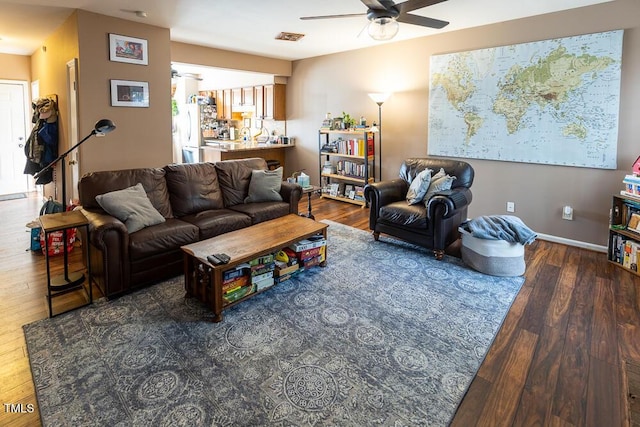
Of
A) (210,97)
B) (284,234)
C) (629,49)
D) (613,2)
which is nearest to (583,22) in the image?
(613,2)

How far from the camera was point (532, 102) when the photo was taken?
14.0ft

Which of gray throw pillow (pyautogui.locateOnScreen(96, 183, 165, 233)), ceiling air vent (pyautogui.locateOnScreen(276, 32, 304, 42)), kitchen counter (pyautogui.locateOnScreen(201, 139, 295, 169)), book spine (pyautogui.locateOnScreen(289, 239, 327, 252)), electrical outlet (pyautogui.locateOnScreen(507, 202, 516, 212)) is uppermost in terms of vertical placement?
ceiling air vent (pyautogui.locateOnScreen(276, 32, 304, 42))

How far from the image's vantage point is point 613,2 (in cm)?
368

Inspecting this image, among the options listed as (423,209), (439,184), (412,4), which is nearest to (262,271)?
(423,209)

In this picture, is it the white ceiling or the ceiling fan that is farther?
the white ceiling

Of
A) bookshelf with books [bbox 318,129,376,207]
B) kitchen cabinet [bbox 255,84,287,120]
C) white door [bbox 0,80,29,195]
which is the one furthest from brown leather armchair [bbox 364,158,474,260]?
white door [bbox 0,80,29,195]

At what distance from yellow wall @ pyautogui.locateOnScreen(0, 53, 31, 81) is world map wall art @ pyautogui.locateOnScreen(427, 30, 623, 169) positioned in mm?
7147

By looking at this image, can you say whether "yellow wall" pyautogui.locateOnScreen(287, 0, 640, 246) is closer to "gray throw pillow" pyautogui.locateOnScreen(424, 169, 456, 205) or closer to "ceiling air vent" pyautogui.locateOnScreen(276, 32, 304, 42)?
"gray throw pillow" pyautogui.locateOnScreen(424, 169, 456, 205)

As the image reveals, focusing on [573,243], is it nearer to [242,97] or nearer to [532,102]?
[532,102]

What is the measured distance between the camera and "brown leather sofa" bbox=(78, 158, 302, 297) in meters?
2.90

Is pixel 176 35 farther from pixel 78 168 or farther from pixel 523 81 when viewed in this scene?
pixel 523 81

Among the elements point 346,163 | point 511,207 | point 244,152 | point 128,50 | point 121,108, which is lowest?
point 511,207

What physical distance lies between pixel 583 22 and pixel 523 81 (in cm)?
74

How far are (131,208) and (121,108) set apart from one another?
1.84 meters
